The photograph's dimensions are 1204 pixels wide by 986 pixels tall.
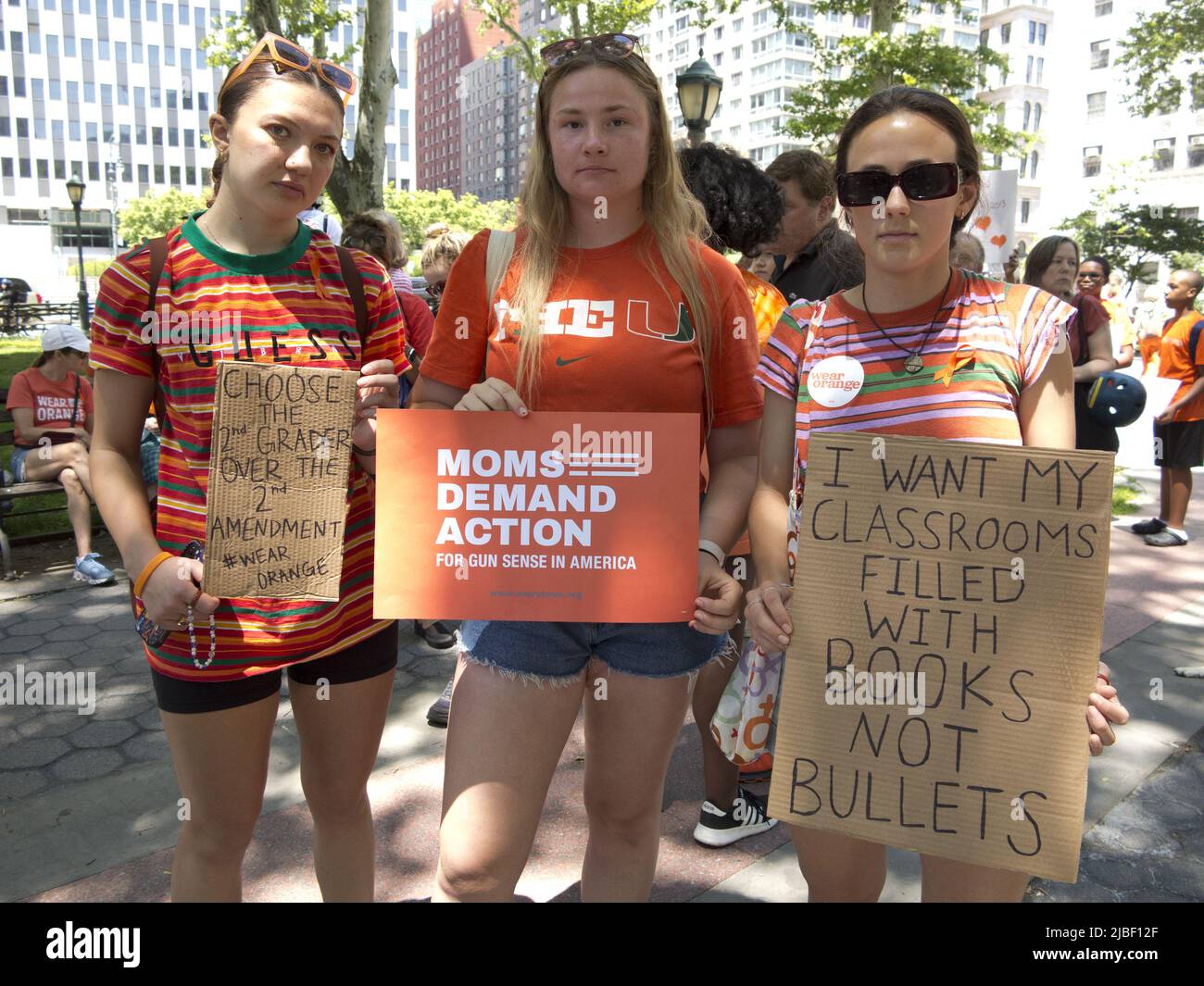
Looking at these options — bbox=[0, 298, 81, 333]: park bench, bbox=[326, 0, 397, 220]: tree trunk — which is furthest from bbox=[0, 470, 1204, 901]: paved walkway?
bbox=[0, 298, 81, 333]: park bench

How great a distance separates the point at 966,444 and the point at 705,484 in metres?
0.72

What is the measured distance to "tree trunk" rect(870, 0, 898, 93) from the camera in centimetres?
1930

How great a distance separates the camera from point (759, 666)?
80.0 inches

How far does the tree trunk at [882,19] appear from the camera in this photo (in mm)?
19297

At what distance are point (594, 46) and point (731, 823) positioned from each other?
253 centimetres

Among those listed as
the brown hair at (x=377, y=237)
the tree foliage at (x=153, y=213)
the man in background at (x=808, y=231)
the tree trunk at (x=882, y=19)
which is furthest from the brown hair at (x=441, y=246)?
the tree foliage at (x=153, y=213)

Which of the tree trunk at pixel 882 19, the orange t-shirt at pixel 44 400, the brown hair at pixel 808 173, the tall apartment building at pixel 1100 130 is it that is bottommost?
the orange t-shirt at pixel 44 400

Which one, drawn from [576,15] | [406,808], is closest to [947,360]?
[406,808]

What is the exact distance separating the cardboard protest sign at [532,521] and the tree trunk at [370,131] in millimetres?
9628

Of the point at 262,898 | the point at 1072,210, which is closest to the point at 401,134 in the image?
the point at 1072,210

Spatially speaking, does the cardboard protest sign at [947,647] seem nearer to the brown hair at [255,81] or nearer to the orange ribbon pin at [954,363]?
the orange ribbon pin at [954,363]

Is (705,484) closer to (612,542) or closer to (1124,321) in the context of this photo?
(612,542)

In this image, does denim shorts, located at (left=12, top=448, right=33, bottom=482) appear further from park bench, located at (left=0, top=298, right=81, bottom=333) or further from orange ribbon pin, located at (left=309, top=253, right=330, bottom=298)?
park bench, located at (left=0, top=298, right=81, bottom=333)

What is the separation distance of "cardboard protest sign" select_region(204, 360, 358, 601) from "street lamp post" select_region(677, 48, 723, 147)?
846 cm
